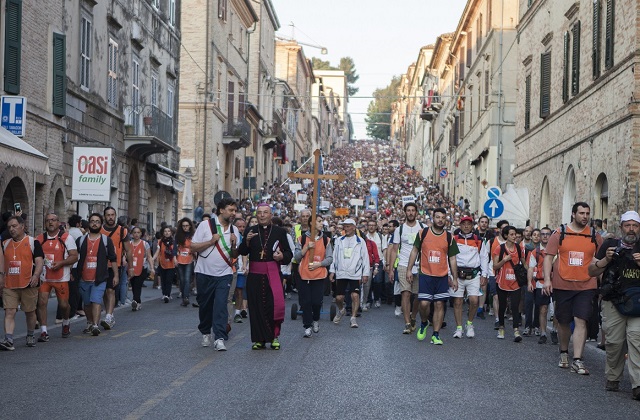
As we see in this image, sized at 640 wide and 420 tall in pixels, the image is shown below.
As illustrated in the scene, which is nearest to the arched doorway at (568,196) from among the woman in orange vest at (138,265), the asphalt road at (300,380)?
the woman in orange vest at (138,265)

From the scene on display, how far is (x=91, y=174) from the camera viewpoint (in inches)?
789

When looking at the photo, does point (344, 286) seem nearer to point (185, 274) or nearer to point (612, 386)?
point (185, 274)

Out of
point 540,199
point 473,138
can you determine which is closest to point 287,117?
point 473,138

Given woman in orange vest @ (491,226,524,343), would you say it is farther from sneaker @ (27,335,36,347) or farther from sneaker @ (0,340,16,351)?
sneaker @ (0,340,16,351)

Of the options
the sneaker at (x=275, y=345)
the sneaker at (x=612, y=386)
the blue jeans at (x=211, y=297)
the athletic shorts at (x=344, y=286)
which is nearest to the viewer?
the sneaker at (x=612, y=386)

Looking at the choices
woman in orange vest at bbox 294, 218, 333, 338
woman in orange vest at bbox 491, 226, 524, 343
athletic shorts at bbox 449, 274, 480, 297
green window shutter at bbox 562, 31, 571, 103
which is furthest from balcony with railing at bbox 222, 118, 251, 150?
athletic shorts at bbox 449, 274, 480, 297

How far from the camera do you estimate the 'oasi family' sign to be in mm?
19906

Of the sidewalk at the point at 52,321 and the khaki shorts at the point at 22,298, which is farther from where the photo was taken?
the sidewalk at the point at 52,321

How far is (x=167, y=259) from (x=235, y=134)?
27922 mm

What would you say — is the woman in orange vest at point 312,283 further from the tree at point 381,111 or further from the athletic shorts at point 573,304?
the tree at point 381,111

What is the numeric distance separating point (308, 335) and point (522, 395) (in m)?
5.57

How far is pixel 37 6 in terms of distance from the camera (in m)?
22.4

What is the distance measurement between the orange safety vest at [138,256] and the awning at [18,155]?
3.48 m

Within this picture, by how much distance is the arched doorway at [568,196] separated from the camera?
89.1 ft
